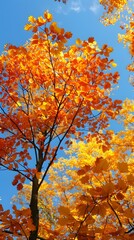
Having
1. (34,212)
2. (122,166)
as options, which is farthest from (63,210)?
(34,212)

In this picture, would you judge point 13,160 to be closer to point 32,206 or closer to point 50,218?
point 32,206

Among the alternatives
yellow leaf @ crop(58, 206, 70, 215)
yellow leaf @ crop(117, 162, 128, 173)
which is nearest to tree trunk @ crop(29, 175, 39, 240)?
yellow leaf @ crop(58, 206, 70, 215)

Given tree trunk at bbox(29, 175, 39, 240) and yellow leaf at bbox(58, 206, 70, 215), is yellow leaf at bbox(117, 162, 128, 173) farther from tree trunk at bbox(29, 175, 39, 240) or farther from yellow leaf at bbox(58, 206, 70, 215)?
tree trunk at bbox(29, 175, 39, 240)

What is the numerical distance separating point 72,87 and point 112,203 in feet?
8.22

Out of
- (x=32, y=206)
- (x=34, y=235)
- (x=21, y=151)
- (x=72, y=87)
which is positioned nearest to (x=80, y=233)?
(x=34, y=235)

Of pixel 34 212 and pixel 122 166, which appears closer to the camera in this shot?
pixel 122 166

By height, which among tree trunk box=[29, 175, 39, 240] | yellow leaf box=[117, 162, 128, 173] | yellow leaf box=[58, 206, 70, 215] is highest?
tree trunk box=[29, 175, 39, 240]

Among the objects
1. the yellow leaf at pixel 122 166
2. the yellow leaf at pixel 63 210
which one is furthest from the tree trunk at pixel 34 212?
the yellow leaf at pixel 122 166

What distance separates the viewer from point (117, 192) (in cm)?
187

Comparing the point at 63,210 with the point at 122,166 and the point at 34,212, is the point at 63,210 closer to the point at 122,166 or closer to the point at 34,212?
the point at 122,166

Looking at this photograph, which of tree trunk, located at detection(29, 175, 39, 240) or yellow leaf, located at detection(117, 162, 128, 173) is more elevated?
tree trunk, located at detection(29, 175, 39, 240)

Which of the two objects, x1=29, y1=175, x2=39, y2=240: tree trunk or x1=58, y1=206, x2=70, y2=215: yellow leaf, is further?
x1=29, y1=175, x2=39, y2=240: tree trunk

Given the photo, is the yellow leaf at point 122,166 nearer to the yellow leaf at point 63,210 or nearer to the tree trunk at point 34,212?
the yellow leaf at point 63,210

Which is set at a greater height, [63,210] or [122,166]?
[122,166]
